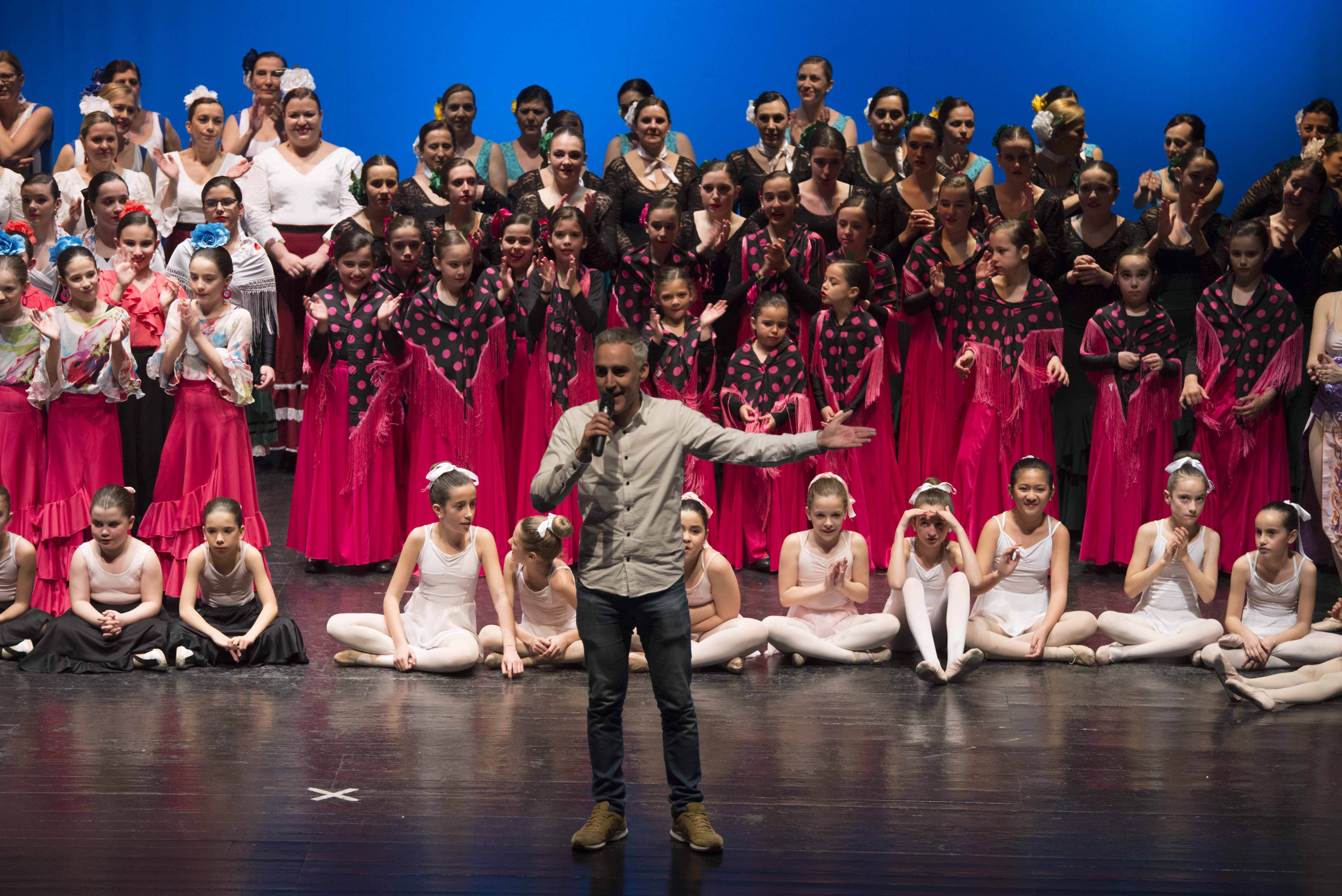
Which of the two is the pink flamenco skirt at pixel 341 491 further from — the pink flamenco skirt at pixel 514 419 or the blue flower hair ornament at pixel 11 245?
the blue flower hair ornament at pixel 11 245

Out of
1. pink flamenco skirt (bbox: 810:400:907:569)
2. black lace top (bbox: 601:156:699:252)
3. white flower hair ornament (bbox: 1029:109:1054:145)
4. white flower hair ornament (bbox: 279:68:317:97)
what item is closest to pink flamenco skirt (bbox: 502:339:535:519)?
black lace top (bbox: 601:156:699:252)

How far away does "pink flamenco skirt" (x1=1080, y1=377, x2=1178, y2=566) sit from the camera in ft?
20.1

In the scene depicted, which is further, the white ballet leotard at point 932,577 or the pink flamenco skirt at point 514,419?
the pink flamenco skirt at point 514,419

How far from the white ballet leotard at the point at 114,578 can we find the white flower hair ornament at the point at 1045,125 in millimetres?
4326

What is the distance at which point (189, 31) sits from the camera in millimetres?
8812

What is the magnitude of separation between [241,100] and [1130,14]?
520 cm

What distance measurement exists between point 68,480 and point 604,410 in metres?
2.96

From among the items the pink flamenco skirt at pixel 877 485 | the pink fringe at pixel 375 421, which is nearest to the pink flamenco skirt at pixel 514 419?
the pink fringe at pixel 375 421

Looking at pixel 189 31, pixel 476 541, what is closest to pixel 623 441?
pixel 476 541

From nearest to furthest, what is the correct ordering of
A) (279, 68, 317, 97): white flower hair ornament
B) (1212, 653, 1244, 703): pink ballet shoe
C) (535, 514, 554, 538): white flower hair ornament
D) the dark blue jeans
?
the dark blue jeans → (1212, 653, 1244, 703): pink ballet shoe → (535, 514, 554, 538): white flower hair ornament → (279, 68, 317, 97): white flower hair ornament

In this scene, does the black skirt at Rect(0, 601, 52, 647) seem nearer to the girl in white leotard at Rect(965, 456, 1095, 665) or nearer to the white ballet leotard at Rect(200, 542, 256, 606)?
the white ballet leotard at Rect(200, 542, 256, 606)

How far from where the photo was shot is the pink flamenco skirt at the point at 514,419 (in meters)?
6.24

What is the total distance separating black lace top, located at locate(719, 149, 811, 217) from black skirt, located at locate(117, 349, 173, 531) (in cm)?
241

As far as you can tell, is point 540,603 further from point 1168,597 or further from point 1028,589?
point 1168,597
